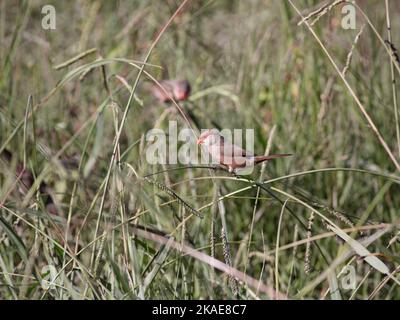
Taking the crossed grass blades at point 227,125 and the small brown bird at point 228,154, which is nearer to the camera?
the small brown bird at point 228,154

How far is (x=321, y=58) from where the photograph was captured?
10.4 ft

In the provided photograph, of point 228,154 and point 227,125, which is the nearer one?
point 228,154

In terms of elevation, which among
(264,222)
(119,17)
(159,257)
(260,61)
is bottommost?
(264,222)

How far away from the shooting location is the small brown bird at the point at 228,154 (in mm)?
2148

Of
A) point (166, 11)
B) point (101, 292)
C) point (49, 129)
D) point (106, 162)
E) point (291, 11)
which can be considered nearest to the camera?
point (101, 292)

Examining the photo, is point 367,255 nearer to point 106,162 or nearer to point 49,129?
point 106,162

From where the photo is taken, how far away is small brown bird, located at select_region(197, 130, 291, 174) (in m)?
2.15

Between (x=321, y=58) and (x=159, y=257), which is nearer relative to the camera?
(x=159, y=257)

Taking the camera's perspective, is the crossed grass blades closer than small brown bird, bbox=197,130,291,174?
No

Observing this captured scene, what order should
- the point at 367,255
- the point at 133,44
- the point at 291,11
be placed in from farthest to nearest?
the point at 133,44, the point at 291,11, the point at 367,255

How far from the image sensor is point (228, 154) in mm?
2164

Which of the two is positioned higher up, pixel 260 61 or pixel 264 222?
pixel 260 61
